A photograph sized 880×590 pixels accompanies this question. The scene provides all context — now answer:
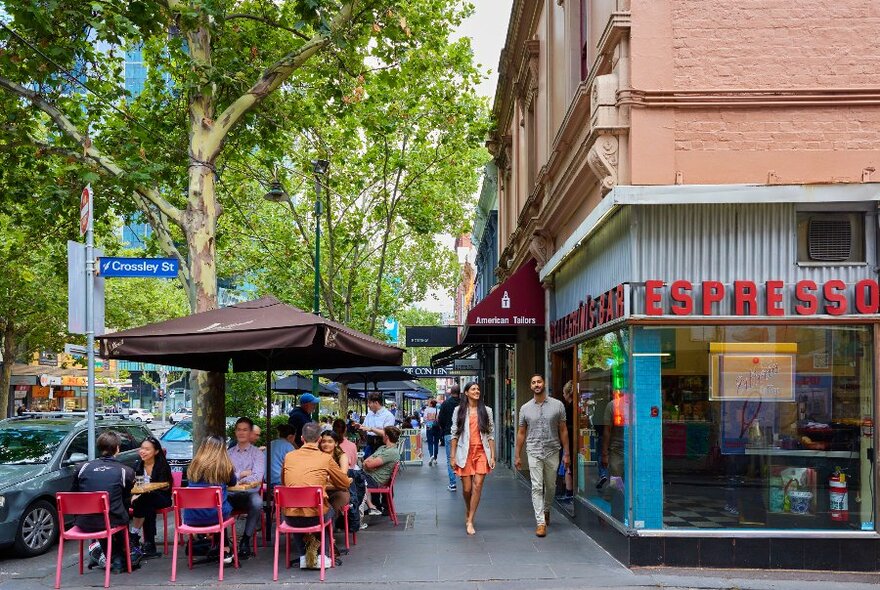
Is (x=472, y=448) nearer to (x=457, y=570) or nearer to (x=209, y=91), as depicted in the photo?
(x=457, y=570)

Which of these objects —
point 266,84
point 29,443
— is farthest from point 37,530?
point 266,84

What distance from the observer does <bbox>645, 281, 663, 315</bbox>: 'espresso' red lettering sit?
8.64 m

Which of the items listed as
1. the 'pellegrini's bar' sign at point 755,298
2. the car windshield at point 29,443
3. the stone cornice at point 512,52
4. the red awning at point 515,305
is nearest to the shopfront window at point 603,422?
the 'pellegrini's bar' sign at point 755,298

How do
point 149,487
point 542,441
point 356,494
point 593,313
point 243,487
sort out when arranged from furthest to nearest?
point 542,441 → point 356,494 → point 593,313 → point 243,487 → point 149,487

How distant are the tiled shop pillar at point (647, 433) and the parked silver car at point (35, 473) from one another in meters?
6.81

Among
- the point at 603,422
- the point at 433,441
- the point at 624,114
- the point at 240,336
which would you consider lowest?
the point at 433,441

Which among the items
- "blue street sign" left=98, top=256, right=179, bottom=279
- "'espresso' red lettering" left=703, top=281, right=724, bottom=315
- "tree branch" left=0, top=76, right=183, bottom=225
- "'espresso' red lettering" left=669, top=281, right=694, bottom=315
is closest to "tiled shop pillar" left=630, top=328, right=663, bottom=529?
"'espresso' red lettering" left=669, top=281, right=694, bottom=315

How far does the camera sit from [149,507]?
372 inches

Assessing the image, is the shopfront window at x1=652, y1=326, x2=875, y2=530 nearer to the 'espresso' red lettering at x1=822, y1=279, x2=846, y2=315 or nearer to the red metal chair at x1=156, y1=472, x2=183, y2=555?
the 'espresso' red lettering at x1=822, y1=279, x2=846, y2=315

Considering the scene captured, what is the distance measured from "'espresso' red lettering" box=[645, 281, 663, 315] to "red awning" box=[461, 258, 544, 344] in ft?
19.7

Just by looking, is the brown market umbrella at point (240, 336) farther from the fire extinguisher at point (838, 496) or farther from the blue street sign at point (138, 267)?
the fire extinguisher at point (838, 496)

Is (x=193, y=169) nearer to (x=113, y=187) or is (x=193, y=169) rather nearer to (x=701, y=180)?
(x=113, y=187)

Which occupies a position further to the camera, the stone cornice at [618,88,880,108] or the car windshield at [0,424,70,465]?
the car windshield at [0,424,70,465]

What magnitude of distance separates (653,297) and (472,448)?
3364 millimetres
